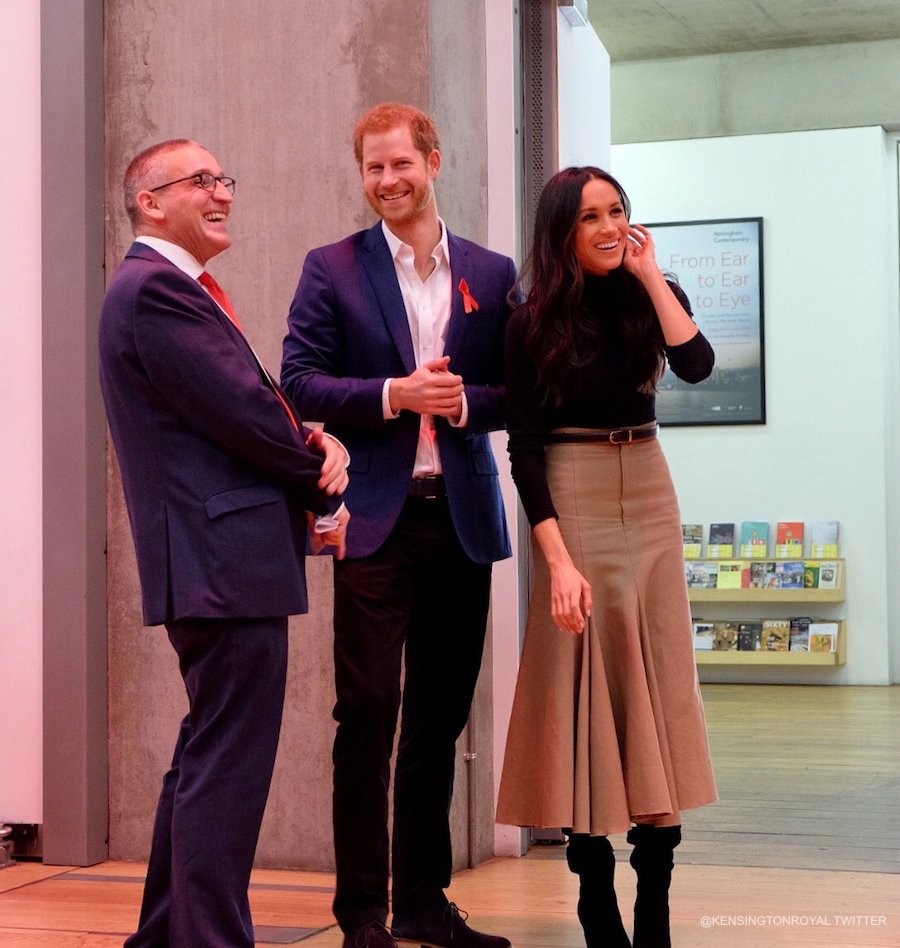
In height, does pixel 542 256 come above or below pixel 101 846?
above

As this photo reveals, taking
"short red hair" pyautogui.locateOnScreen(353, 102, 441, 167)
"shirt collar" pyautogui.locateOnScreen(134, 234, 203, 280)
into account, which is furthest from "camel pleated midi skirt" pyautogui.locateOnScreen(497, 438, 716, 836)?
"shirt collar" pyautogui.locateOnScreen(134, 234, 203, 280)

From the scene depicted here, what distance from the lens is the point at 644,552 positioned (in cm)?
270

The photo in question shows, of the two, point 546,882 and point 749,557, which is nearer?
point 546,882

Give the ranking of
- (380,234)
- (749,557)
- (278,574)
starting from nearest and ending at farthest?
(278,574) → (380,234) → (749,557)

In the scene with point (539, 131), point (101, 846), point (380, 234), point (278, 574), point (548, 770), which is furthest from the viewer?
point (539, 131)

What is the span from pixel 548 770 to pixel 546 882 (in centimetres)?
102

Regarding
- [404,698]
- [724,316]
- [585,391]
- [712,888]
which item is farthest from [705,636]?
[585,391]

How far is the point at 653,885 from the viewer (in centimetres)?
265

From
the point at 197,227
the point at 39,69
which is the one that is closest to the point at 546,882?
the point at 197,227

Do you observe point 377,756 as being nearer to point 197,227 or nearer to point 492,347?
point 492,347

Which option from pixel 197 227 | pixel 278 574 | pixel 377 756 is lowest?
pixel 377 756

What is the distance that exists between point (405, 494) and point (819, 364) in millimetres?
6168

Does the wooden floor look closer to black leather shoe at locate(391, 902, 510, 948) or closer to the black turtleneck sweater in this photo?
black leather shoe at locate(391, 902, 510, 948)

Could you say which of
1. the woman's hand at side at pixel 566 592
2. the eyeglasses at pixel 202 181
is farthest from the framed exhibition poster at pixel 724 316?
→ the eyeglasses at pixel 202 181
